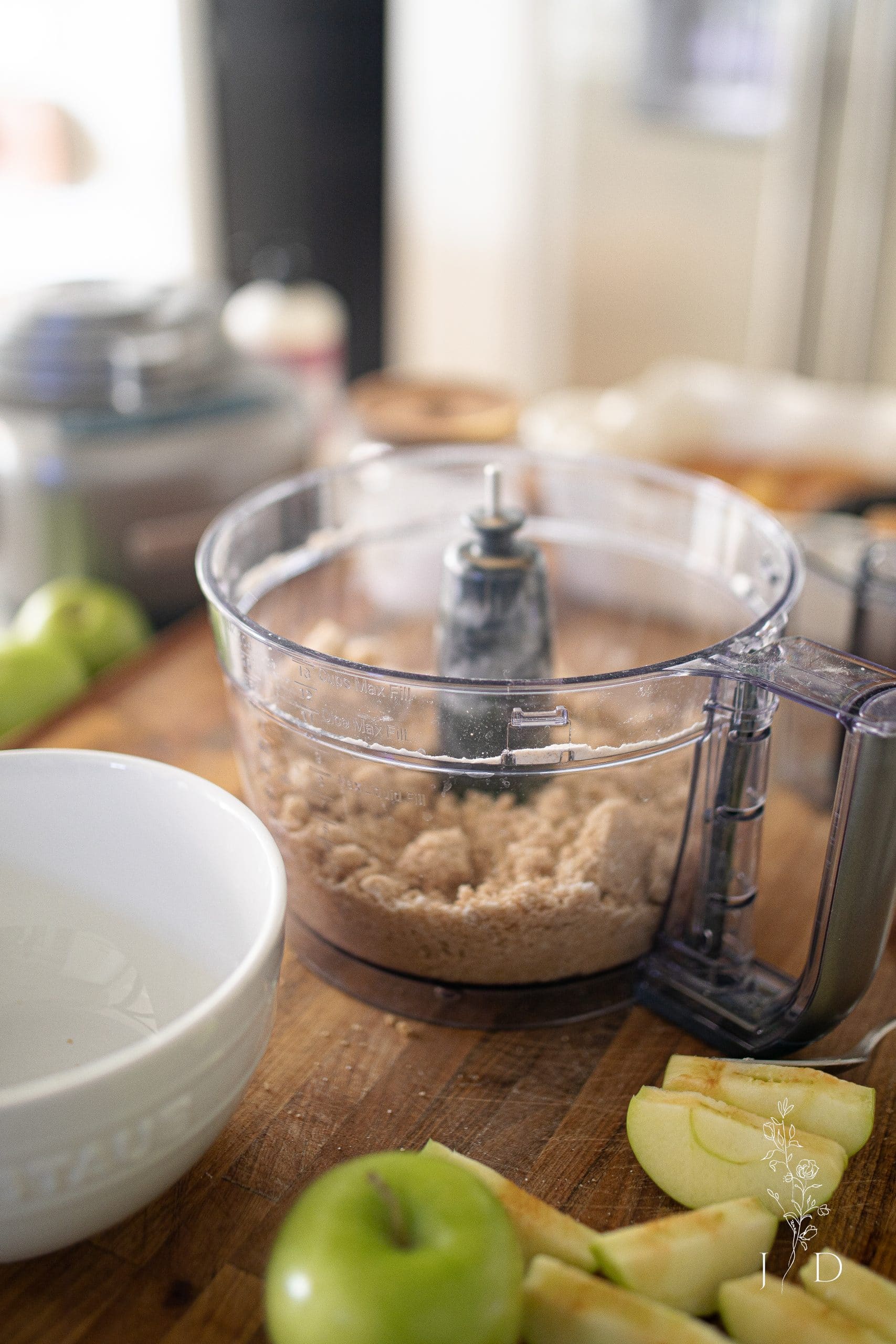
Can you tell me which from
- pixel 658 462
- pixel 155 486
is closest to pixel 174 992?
pixel 155 486

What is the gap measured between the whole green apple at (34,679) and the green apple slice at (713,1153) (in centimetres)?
52

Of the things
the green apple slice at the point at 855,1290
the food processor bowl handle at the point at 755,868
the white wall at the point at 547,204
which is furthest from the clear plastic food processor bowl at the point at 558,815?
the white wall at the point at 547,204

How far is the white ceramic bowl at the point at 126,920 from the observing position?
1.42 feet

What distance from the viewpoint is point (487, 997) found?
1.91ft

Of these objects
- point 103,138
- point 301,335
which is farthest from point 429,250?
point 301,335

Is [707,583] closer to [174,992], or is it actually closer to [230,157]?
[174,992]

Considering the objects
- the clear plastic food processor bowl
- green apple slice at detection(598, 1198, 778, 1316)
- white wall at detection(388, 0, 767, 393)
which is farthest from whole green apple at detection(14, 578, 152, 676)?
white wall at detection(388, 0, 767, 393)

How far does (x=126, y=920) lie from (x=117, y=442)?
50cm

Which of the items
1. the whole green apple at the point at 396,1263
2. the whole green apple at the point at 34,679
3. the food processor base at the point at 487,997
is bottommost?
the food processor base at the point at 487,997

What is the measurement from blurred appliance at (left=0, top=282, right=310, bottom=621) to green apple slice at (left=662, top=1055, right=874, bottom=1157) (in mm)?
638

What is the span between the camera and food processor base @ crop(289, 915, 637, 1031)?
572 mm

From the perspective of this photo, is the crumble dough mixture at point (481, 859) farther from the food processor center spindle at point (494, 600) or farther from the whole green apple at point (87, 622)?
the whole green apple at point (87, 622)

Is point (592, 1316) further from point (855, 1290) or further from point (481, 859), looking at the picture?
point (481, 859)

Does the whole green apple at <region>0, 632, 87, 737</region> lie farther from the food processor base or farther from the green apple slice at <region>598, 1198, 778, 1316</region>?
the green apple slice at <region>598, 1198, 778, 1316</region>
